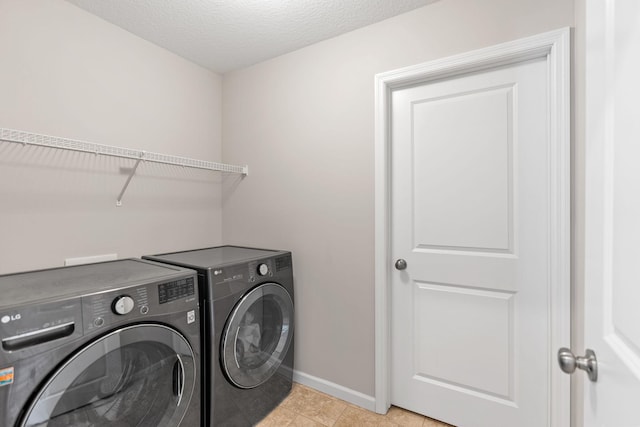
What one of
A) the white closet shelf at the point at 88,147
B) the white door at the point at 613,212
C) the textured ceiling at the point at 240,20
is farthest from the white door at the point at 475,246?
the white closet shelf at the point at 88,147

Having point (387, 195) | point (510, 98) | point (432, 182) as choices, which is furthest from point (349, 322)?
point (510, 98)

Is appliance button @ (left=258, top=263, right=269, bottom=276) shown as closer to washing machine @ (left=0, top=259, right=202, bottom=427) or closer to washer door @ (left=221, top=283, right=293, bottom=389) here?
washer door @ (left=221, top=283, right=293, bottom=389)

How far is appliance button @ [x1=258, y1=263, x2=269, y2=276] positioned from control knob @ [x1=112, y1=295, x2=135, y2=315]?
0.72m

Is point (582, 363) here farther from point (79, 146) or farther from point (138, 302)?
point (79, 146)

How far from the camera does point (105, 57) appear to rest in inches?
71.2

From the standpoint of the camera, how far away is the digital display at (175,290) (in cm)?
126

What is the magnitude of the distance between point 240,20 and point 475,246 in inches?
75.3

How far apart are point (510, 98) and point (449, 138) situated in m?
0.34

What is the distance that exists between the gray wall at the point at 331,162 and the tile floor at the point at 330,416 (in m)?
0.14

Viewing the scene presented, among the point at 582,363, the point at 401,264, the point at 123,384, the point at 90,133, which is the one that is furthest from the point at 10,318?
the point at 401,264

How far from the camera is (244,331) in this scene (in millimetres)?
1683

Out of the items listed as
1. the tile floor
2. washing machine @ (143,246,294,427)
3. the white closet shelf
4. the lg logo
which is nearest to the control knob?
the lg logo

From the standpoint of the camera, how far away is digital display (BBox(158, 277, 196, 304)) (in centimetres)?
126

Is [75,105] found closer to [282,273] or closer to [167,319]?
[167,319]
